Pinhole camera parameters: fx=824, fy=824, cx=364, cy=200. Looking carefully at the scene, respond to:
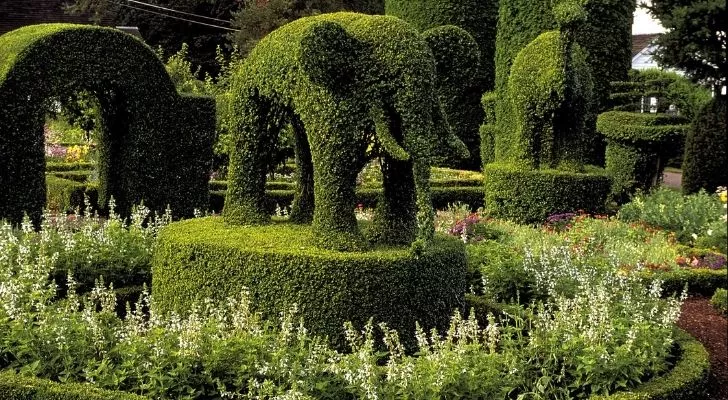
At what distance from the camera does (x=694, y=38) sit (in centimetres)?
1478

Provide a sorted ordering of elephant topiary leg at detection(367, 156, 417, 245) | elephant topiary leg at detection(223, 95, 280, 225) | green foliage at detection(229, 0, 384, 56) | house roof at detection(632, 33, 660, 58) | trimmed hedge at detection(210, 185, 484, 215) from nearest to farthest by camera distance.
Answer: elephant topiary leg at detection(367, 156, 417, 245)
elephant topiary leg at detection(223, 95, 280, 225)
trimmed hedge at detection(210, 185, 484, 215)
green foliage at detection(229, 0, 384, 56)
house roof at detection(632, 33, 660, 58)

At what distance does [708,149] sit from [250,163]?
11106mm

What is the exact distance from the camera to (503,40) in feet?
58.2

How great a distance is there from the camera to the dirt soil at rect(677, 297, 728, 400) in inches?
257

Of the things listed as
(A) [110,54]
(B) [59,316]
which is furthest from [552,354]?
(A) [110,54]

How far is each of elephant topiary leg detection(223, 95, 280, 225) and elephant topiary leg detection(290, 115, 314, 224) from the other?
1.21ft

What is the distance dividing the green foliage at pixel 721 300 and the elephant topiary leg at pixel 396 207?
3.91m

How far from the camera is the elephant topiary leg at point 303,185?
731 centimetres

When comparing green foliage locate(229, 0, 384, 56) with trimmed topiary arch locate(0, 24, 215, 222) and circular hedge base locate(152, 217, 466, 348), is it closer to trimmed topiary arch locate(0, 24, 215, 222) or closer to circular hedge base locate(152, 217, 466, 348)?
trimmed topiary arch locate(0, 24, 215, 222)

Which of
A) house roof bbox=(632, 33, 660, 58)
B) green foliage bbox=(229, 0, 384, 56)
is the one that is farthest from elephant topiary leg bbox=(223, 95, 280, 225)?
house roof bbox=(632, 33, 660, 58)

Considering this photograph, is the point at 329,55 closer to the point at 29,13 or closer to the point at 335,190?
the point at 335,190

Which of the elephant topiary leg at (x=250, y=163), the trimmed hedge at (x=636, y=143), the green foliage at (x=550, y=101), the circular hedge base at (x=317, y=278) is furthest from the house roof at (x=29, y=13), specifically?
the circular hedge base at (x=317, y=278)

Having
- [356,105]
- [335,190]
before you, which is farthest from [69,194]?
[356,105]

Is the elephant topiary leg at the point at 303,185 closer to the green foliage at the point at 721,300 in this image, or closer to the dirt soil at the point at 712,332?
Answer: the dirt soil at the point at 712,332
